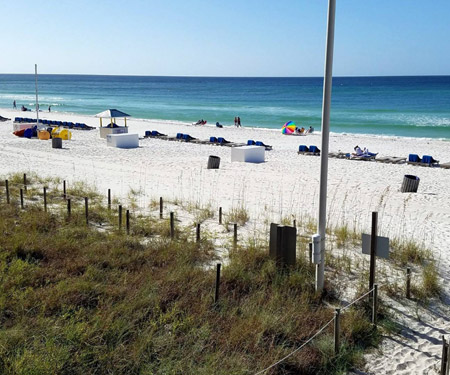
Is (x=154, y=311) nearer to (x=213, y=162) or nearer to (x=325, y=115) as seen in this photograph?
(x=325, y=115)

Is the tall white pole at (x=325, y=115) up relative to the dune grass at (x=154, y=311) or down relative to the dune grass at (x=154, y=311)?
up

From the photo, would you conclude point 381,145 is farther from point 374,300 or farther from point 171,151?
point 374,300

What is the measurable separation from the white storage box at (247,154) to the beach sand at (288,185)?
0.52 m

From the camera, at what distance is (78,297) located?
596cm

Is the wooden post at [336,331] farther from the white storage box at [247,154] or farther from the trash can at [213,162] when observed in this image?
the white storage box at [247,154]

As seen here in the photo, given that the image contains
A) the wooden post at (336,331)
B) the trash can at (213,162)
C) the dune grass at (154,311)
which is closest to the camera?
the dune grass at (154,311)

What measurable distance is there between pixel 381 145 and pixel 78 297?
25605 millimetres

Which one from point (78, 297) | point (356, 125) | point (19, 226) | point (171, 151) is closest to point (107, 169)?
point (171, 151)

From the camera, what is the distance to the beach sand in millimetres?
6020

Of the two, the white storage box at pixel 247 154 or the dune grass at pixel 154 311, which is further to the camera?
the white storage box at pixel 247 154

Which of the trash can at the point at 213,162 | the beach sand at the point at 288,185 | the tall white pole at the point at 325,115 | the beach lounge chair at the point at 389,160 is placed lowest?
the beach sand at the point at 288,185

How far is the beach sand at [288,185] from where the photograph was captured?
6020 millimetres

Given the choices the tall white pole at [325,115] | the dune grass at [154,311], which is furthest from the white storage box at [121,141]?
the tall white pole at [325,115]

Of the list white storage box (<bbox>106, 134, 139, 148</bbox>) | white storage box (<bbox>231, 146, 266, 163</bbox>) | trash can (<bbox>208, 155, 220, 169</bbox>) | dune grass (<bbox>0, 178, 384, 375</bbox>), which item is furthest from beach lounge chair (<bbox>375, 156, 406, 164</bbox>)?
dune grass (<bbox>0, 178, 384, 375</bbox>)
